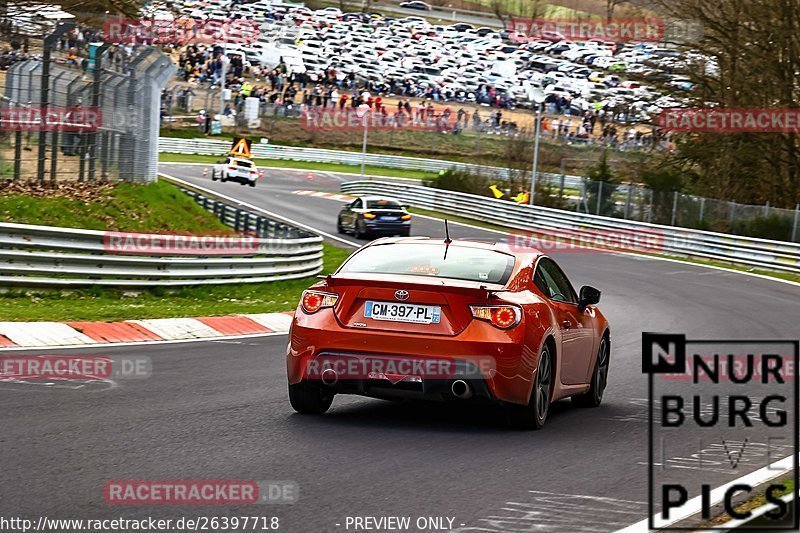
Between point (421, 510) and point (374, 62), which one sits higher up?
point (374, 62)

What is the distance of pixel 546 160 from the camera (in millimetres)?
64750

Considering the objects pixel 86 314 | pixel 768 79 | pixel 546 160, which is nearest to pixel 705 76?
pixel 768 79

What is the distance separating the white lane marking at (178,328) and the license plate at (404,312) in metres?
6.41

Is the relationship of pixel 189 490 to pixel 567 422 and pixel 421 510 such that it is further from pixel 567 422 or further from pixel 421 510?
pixel 567 422

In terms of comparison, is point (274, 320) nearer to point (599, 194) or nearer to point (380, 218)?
point (380, 218)

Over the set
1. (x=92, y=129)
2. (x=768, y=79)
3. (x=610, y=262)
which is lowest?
(x=610, y=262)

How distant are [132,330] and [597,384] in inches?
246

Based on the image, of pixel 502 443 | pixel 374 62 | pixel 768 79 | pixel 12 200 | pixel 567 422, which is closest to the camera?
pixel 502 443

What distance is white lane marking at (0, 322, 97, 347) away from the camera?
520 inches

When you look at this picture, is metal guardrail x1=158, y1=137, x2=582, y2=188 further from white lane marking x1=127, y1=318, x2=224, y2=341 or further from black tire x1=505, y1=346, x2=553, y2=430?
black tire x1=505, y1=346, x2=553, y2=430

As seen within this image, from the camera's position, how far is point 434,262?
9.23 metres

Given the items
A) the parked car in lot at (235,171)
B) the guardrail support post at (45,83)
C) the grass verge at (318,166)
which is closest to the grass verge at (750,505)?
the guardrail support post at (45,83)

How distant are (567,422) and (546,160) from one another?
183ft

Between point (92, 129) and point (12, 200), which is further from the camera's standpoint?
point (92, 129)
